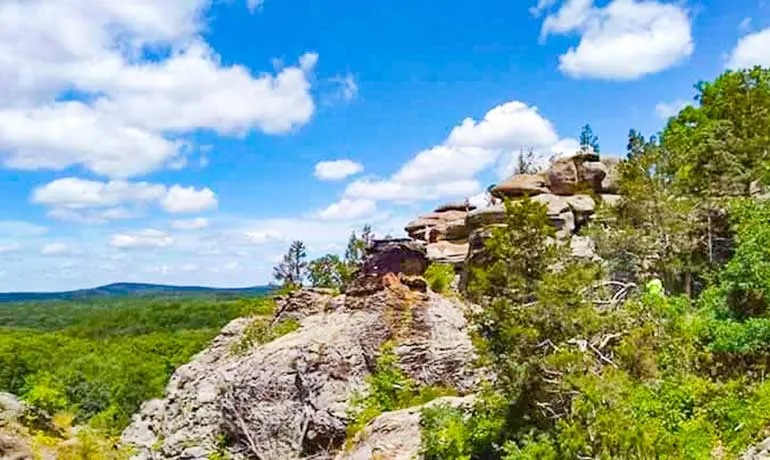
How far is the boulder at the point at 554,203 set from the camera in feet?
83.1

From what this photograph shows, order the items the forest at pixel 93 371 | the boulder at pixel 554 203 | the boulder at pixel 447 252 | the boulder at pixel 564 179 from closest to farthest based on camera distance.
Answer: the boulder at pixel 554 203 → the boulder at pixel 447 252 → the boulder at pixel 564 179 → the forest at pixel 93 371

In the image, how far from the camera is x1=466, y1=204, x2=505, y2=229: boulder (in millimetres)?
25391

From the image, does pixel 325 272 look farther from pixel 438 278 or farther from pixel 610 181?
pixel 610 181

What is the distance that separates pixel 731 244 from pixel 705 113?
8.46 metres

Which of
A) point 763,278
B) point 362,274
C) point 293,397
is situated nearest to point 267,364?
point 293,397

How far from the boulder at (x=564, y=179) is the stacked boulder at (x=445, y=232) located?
3619mm

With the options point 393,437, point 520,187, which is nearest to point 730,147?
point 520,187

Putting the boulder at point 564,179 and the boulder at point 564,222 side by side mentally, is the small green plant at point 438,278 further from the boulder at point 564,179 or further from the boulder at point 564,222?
the boulder at point 564,179

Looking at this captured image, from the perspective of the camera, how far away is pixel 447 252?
26984 millimetres

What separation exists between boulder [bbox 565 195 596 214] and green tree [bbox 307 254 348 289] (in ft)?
28.9

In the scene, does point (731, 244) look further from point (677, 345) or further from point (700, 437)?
point (700, 437)

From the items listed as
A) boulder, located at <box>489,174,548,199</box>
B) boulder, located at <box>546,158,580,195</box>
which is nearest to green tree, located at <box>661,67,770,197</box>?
boulder, located at <box>546,158,580,195</box>

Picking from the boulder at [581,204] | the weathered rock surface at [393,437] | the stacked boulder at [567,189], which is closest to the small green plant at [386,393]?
the weathered rock surface at [393,437]

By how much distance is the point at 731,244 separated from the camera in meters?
21.1
